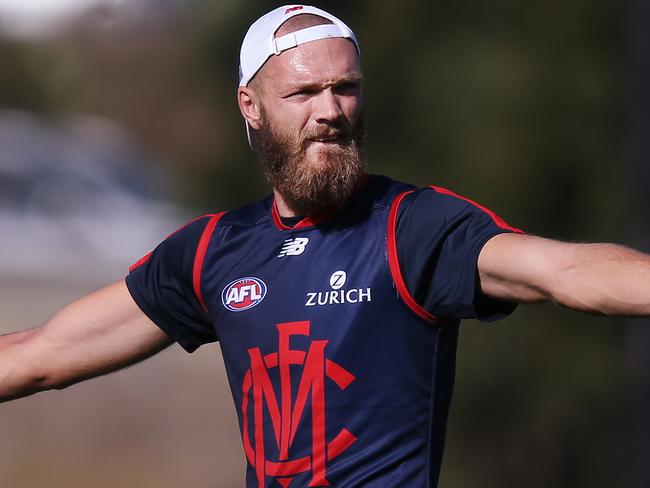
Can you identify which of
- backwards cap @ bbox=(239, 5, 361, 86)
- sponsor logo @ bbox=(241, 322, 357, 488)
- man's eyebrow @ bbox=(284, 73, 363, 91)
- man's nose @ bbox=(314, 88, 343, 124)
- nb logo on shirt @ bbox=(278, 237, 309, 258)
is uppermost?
backwards cap @ bbox=(239, 5, 361, 86)

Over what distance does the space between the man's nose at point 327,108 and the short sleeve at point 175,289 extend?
1.73ft

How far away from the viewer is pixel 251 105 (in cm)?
405

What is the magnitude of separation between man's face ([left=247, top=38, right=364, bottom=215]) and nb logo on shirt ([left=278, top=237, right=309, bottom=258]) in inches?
3.8

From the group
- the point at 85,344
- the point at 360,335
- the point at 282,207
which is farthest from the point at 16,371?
the point at 360,335

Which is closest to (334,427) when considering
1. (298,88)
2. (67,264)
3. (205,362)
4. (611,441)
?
(298,88)

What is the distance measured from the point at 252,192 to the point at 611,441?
10.7 feet

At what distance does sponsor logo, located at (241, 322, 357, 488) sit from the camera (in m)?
3.53

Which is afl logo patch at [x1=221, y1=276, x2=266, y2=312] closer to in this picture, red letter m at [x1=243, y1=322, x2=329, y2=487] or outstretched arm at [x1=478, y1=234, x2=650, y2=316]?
red letter m at [x1=243, y1=322, x2=329, y2=487]

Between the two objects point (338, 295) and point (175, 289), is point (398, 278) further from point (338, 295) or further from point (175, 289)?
point (175, 289)

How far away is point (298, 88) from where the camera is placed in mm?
3770

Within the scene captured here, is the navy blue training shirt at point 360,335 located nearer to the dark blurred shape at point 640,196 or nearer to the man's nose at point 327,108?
the man's nose at point 327,108

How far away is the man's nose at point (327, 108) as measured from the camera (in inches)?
146

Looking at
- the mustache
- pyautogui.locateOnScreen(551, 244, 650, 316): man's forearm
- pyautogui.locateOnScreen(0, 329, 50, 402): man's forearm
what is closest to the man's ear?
the mustache

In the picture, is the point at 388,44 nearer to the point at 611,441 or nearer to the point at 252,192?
the point at 252,192
